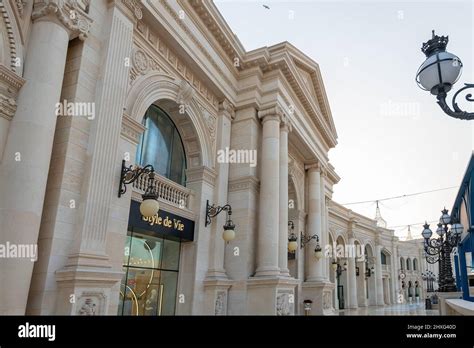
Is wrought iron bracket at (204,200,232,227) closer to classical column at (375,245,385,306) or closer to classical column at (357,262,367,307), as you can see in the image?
classical column at (357,262,367,307)

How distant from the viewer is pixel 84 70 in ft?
25.0

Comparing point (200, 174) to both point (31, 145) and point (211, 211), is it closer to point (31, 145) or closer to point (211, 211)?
point (211, 211)

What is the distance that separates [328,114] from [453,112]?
15952mm

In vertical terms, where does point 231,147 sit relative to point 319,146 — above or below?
below

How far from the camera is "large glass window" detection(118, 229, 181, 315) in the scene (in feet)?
31.3

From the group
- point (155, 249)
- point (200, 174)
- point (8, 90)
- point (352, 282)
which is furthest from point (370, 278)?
point (8, 90)

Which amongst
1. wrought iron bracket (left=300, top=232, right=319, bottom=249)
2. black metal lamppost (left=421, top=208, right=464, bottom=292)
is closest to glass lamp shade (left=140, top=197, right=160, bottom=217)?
black metal lamppost (left=421, top=208, right=464, bottom=292)

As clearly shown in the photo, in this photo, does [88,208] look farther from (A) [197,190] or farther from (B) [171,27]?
(B) [171,27]

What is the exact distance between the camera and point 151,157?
1078 cm

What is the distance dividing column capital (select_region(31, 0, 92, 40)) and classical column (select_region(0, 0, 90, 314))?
0.05ft

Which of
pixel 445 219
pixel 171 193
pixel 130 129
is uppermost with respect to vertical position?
pixel 130 129

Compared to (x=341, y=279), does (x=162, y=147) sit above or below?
above

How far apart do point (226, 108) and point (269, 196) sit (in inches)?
139
